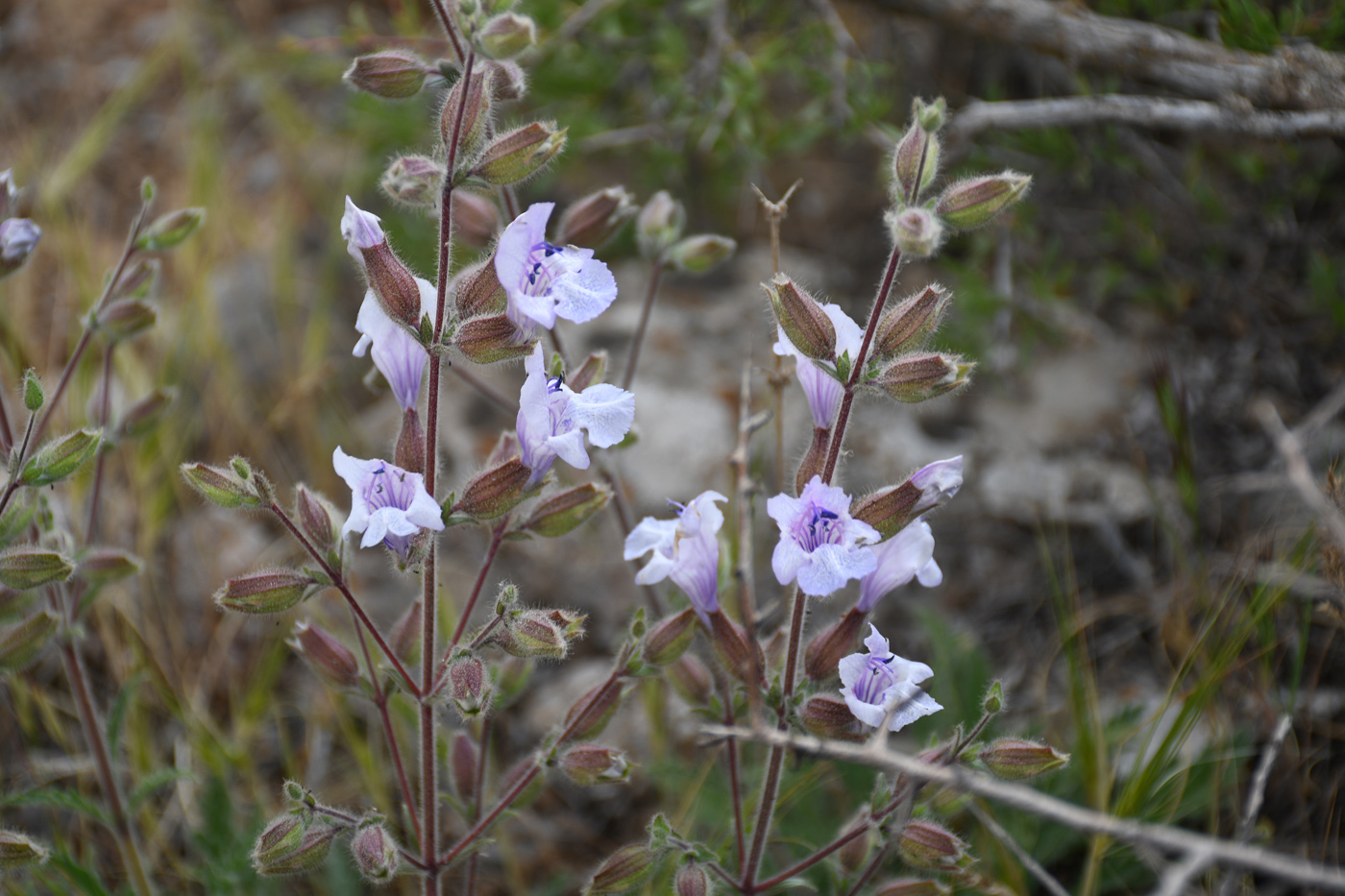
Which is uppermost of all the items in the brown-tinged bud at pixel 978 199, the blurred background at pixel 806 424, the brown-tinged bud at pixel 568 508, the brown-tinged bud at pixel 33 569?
the brown-tinged bud at pixel 978 199

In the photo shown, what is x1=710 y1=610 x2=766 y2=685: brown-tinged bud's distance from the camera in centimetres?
169

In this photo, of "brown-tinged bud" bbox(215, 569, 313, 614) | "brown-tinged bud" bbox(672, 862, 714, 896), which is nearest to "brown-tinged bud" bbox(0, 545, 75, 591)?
"brown-tinged bud" bbox(215, 569, 313, 614)

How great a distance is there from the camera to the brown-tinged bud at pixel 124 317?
2162 mm

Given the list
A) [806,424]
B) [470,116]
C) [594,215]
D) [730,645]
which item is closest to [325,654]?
[730,645]

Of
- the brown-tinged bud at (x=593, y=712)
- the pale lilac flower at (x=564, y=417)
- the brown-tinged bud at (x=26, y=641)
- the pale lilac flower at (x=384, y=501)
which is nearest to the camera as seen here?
Result: the pale lilac flower at (x=384, y=501)

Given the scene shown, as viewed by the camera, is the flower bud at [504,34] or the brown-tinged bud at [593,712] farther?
the brown-tinged bud at [593,712]

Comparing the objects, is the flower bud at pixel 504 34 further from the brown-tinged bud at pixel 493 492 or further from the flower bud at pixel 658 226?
the flower bud at pixel 658 226

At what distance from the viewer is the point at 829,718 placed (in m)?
1.62

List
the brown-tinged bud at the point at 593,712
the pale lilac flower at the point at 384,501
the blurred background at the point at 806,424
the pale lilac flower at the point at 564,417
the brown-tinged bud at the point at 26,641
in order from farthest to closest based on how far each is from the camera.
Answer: the blurred background at the point at 806,424 < the brown-tinged bud at the point at 26,641 < the brown-tinged bud at the point at 593,712 < the pale lilac flower at the point at 564,417 < the pale lilac flower at the point at 384,501

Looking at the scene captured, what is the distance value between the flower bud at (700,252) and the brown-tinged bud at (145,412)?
1.22 meters

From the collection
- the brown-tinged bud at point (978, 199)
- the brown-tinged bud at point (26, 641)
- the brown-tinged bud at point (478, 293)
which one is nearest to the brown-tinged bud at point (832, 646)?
the brown-tinged bud at point (978, 199)

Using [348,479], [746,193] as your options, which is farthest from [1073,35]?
[348,479]

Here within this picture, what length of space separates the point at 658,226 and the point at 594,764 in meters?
1.24

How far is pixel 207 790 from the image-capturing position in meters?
2.43
